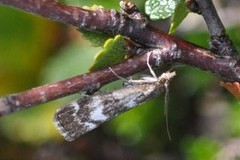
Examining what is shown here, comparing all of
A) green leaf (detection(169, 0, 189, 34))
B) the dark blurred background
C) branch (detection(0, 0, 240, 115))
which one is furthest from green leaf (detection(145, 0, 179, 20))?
the dark blurred background

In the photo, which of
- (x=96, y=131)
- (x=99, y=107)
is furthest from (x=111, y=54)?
(x=96, y=131)

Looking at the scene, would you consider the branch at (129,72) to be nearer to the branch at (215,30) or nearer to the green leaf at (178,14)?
the branch at (215,30)

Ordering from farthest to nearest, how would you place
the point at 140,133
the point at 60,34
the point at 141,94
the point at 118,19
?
1. the point at 60,34
2. the point at 140,133
3. the point at 141,94
4. the point at 118,19

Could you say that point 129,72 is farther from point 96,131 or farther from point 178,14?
point 96,131

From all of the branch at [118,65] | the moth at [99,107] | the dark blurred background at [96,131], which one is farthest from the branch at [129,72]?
the dark blurred background at [96,131]

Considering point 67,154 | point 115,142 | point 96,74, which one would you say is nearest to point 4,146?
point 67,154

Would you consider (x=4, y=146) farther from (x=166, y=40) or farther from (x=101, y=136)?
(x=166, y=40)

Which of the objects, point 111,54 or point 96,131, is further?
point 96,131
